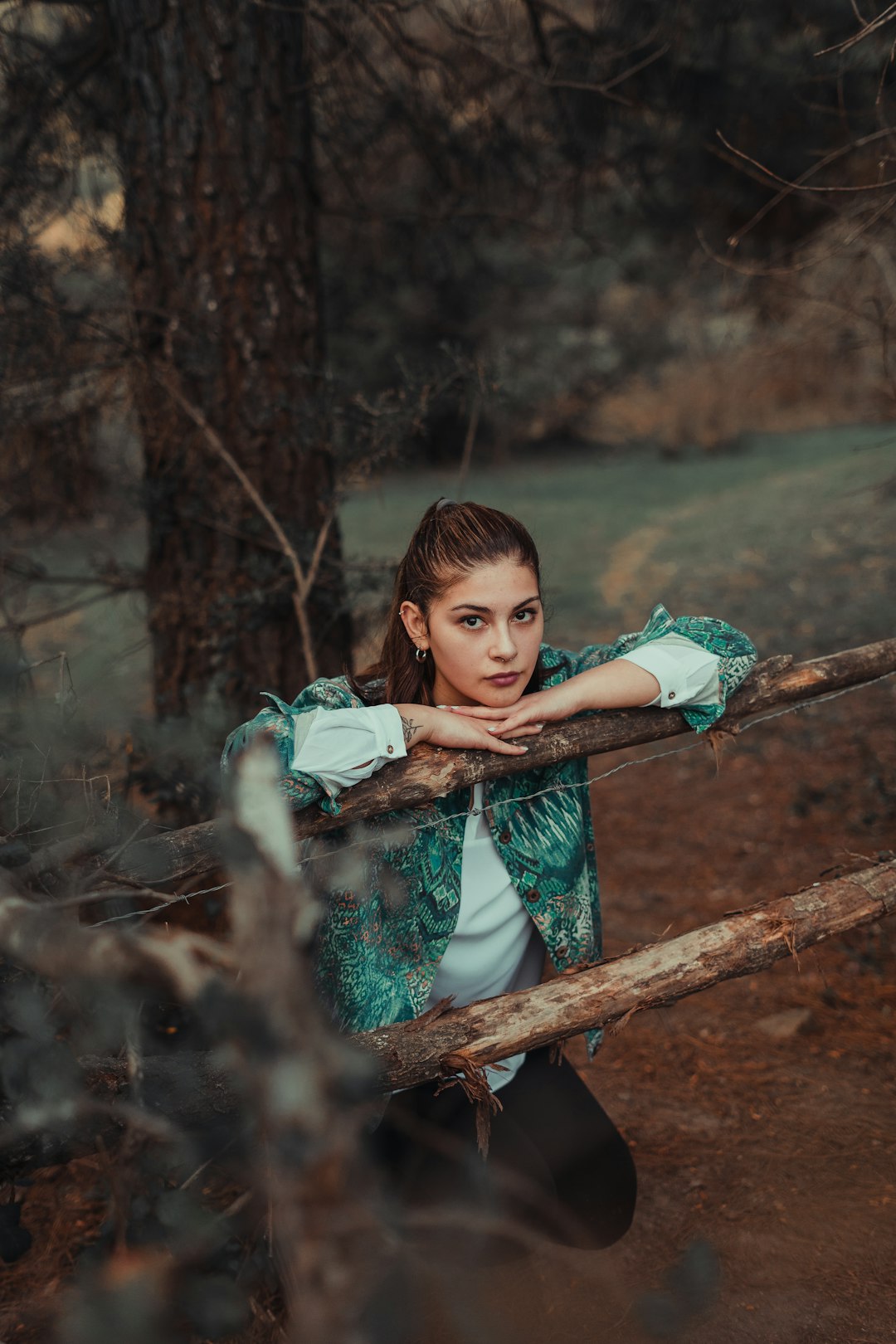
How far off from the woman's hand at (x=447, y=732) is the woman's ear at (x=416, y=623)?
0.90 feet

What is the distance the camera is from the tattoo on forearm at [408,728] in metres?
2.04

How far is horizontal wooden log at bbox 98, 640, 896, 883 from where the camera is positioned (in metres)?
1.88

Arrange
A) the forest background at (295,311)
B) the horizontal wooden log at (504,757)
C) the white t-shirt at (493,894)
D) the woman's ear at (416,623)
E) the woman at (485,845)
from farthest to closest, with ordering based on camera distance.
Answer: the forest background at (295,311)
the woman's ear at (416,623)
the woman at (485,845)
the white t-shirt at (493,894)
the horizontal wooden log at (504,757)

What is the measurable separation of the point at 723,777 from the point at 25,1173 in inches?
177

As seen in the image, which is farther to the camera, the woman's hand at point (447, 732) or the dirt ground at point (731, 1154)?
the dirt ground at point (731, 1154)

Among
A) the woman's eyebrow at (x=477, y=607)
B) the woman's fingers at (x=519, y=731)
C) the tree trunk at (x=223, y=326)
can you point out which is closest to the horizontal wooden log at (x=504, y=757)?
the woman's fingers at (x=519, y=731)

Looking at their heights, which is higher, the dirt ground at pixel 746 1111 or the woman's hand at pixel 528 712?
the woman's hand at pixel 528 712

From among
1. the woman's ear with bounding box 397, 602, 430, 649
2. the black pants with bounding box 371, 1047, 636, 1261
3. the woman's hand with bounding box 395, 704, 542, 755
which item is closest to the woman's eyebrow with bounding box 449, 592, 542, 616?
the woman's ear with bounding box 397, 602, 430, 649

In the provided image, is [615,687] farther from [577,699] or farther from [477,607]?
[477,607]

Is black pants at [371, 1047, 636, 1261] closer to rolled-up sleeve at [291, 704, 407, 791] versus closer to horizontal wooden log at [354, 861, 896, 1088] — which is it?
horizontal wooden log at [354, 861, 896, 1088]

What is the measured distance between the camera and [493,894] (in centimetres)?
237

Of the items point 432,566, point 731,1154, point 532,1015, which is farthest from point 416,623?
point 731,1154

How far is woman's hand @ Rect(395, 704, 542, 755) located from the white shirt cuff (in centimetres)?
36

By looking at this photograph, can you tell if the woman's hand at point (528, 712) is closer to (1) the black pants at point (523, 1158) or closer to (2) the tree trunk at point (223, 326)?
(1) the black pants at point (523, 1158)
